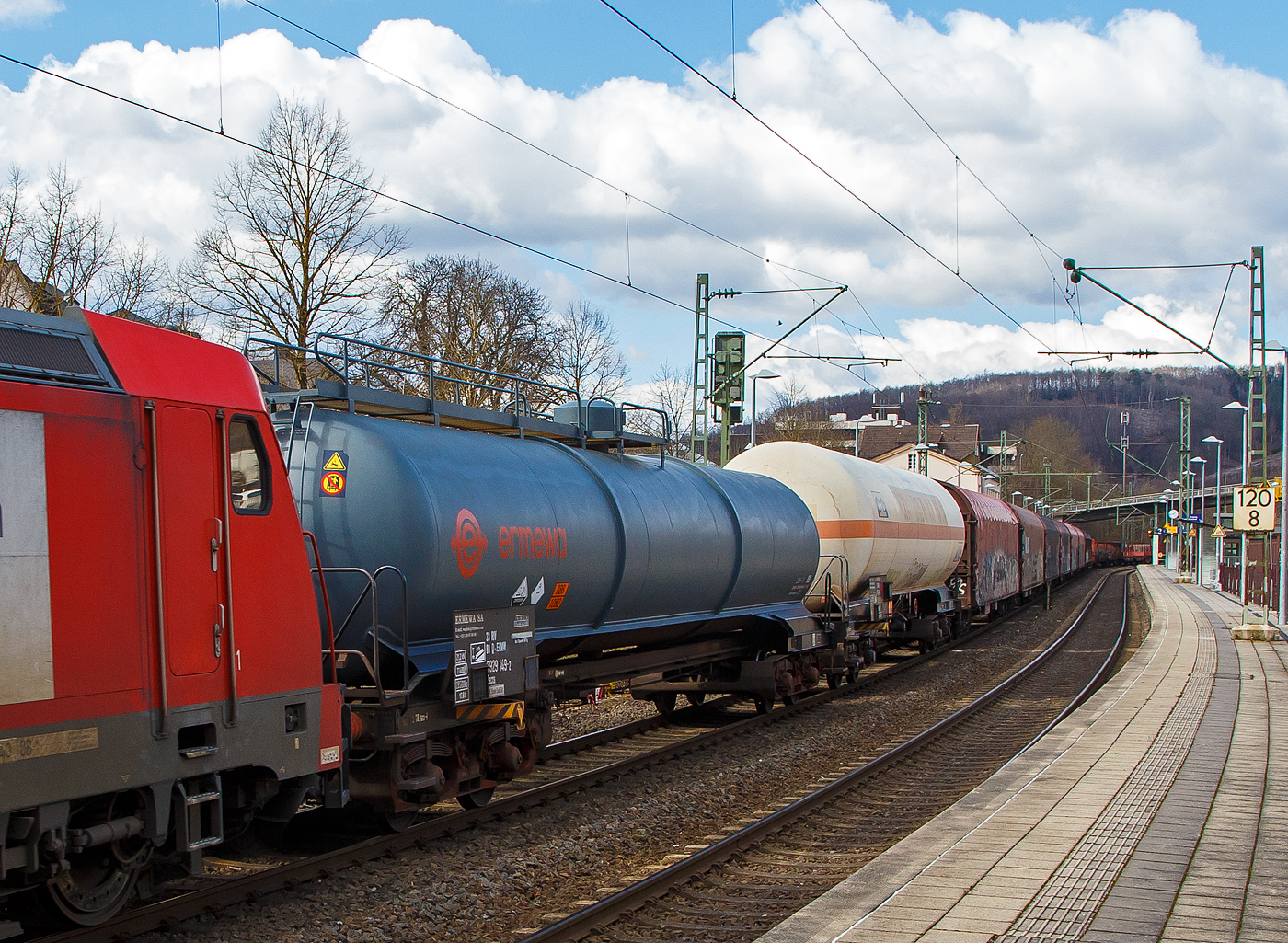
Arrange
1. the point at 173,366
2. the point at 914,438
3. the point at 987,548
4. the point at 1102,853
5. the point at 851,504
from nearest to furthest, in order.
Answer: the point at 173,366 < the point at 1102,853 < the point at 851,504 < the point at 987,548 < the point at 914,438

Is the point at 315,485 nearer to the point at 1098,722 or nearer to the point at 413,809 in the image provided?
the point at 413,809

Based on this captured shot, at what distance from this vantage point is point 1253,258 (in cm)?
2562

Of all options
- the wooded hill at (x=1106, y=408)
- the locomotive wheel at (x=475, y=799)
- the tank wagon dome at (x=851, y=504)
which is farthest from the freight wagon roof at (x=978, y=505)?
the wooded hill at (x=1106, y=408)

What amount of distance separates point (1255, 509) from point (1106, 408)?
165 m

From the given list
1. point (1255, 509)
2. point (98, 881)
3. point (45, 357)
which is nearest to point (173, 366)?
point (45, 357)

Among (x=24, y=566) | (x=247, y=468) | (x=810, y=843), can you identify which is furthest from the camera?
(x=810, y=843)

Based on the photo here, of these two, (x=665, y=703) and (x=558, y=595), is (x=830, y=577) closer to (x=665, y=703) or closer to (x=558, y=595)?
(x=665, y=703)

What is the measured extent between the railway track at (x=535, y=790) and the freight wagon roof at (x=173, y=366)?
117 inches

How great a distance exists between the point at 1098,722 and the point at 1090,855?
6.54 metres

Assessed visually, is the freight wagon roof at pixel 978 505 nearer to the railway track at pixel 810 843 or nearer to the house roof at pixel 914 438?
the railway track at pixel 810 843

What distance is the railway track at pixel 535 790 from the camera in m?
6.36

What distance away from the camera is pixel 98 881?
18.9ft

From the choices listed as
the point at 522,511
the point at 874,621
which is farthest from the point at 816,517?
the point at 522,511

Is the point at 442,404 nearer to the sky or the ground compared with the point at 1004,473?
nearer to the sky
